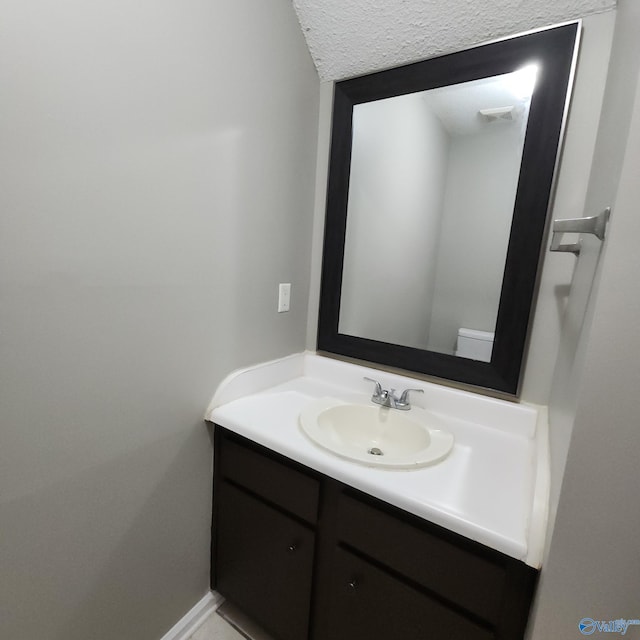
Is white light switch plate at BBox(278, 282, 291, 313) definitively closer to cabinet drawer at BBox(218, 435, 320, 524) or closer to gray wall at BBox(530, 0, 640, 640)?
cabinet drawer at BBox(218, 435, 320, 524)

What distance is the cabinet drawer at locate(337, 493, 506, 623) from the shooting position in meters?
0.69

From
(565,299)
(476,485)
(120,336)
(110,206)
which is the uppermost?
(110,206)

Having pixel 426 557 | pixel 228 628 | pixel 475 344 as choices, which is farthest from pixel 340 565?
pixel 475 344

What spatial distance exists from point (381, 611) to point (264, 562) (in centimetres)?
41

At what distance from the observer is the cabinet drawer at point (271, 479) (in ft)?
3.07

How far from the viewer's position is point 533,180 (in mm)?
983

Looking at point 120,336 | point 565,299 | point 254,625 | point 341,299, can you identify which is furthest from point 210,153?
point 254,625

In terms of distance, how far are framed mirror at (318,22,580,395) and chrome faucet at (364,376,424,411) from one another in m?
0.11

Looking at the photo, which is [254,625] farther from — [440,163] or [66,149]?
[440,163]

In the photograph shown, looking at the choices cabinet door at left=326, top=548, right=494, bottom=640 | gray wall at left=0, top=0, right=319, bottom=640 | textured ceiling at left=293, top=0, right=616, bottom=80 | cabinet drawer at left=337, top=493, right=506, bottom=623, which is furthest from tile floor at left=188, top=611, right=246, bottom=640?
textured ceiling at left=293, top=0, right=616, bottom=80

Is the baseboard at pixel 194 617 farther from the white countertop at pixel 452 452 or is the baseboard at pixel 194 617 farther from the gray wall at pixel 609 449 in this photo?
the gray wall at pixel 609 449

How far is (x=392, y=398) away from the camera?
1.19 meters

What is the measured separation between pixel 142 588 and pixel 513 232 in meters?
1.56

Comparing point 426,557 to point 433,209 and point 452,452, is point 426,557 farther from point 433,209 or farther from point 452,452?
point 433,209
